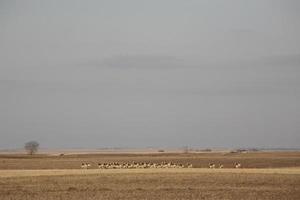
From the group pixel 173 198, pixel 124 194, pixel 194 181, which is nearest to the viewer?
pixel 173 198

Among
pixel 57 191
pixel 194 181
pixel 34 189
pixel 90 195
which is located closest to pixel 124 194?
pixel 90 195

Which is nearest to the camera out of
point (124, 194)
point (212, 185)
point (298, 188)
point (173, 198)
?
point (173, 198)

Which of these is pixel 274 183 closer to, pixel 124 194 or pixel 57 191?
pixel 124 194

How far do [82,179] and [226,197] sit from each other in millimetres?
17755

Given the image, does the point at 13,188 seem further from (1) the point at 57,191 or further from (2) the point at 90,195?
(2) the point at 90,195

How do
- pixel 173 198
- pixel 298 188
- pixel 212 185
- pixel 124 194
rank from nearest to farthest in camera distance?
pixel 173 198 < pixel 124 194 < pixel 298 188 < pixel 212 185

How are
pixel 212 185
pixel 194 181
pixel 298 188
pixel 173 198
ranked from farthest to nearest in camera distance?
pixel 194 181
pixel 212 185
pixel 298 188
pixel 173 198

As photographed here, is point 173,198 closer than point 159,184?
Yes

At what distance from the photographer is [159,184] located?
42.1m

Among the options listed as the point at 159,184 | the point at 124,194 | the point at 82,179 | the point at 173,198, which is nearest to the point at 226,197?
the point at 173,198

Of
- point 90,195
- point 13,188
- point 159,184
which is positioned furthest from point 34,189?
point 159,184

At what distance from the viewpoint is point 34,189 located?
3866 cm

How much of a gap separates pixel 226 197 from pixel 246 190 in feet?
15.4

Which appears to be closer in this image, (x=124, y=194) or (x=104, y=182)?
(x=124, y=194)
